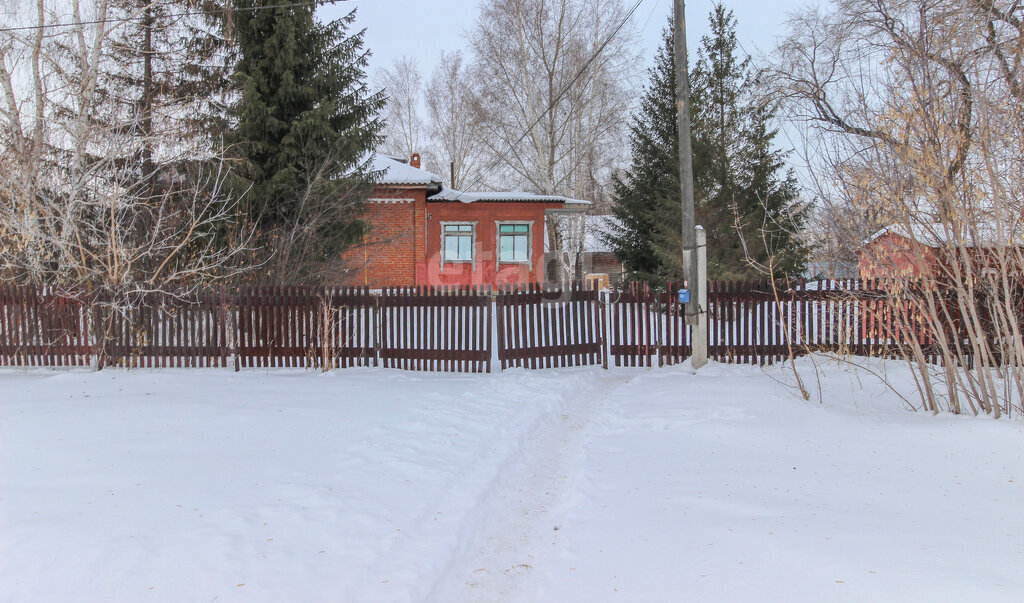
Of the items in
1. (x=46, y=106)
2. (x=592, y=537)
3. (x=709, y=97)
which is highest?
(x=709, y=97)

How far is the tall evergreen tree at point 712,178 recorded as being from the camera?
17875 millimetres

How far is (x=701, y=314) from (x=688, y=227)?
4.72 ft

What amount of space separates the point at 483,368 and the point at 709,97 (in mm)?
13065

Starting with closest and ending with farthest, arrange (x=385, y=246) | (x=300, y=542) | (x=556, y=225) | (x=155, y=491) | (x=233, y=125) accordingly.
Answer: (x=300, y=542), (x=155, y=491), (x=233, y=125), (x=385, y=246), (x=556, y=225)

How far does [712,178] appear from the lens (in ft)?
59.9

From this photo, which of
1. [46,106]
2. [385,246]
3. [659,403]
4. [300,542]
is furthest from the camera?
[385,246]

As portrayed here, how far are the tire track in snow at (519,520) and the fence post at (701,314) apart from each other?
12.6 feet

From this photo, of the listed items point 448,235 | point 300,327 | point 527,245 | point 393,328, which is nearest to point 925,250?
point 393,328

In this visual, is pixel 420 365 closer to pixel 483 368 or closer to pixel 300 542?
pixel 483 368

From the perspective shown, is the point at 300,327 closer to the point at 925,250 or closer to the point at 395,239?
the point at 395,239

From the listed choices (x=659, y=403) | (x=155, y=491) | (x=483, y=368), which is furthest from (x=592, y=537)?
(x=483, y=368)

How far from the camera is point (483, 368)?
1056 cm

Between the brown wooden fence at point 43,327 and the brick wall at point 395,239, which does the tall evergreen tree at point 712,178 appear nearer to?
the brick wall at point 395,239

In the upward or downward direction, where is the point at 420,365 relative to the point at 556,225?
downward
